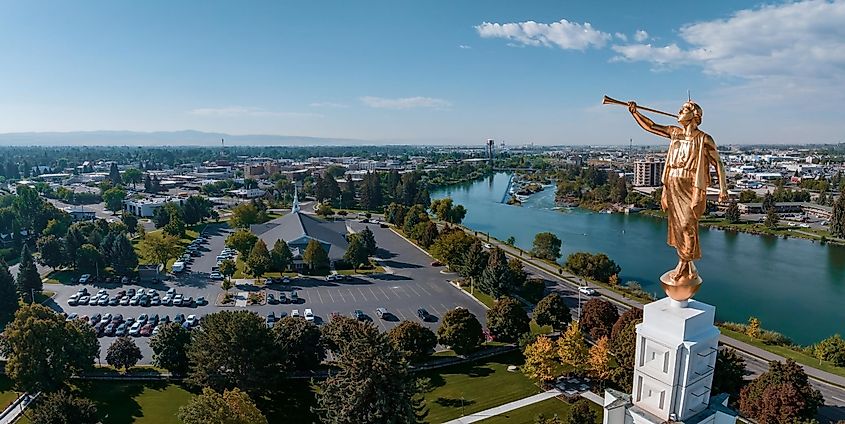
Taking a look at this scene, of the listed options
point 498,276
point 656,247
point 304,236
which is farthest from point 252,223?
point 656,247

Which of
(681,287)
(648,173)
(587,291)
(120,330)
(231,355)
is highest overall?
(681,287)

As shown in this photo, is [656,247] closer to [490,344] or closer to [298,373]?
[490,344]

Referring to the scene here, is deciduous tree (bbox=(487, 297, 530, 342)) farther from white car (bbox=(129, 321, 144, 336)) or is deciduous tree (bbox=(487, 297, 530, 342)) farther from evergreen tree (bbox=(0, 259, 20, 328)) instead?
evergreen tree (bbox=(0, 259, 20, 328))

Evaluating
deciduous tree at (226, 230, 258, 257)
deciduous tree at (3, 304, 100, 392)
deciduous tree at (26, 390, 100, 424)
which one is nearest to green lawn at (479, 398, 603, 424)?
deciduous tree at (26, 390, 100, 424)

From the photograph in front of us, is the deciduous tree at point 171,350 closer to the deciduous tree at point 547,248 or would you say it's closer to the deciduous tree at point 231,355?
the deciduous tree at point 231,355

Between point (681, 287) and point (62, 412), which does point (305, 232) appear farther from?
point (681, 287)

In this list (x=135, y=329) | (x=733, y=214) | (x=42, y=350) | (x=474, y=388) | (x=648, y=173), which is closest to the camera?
(x=42, y=350)

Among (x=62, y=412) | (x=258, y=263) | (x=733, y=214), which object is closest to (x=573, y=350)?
(x=62, y=412)
